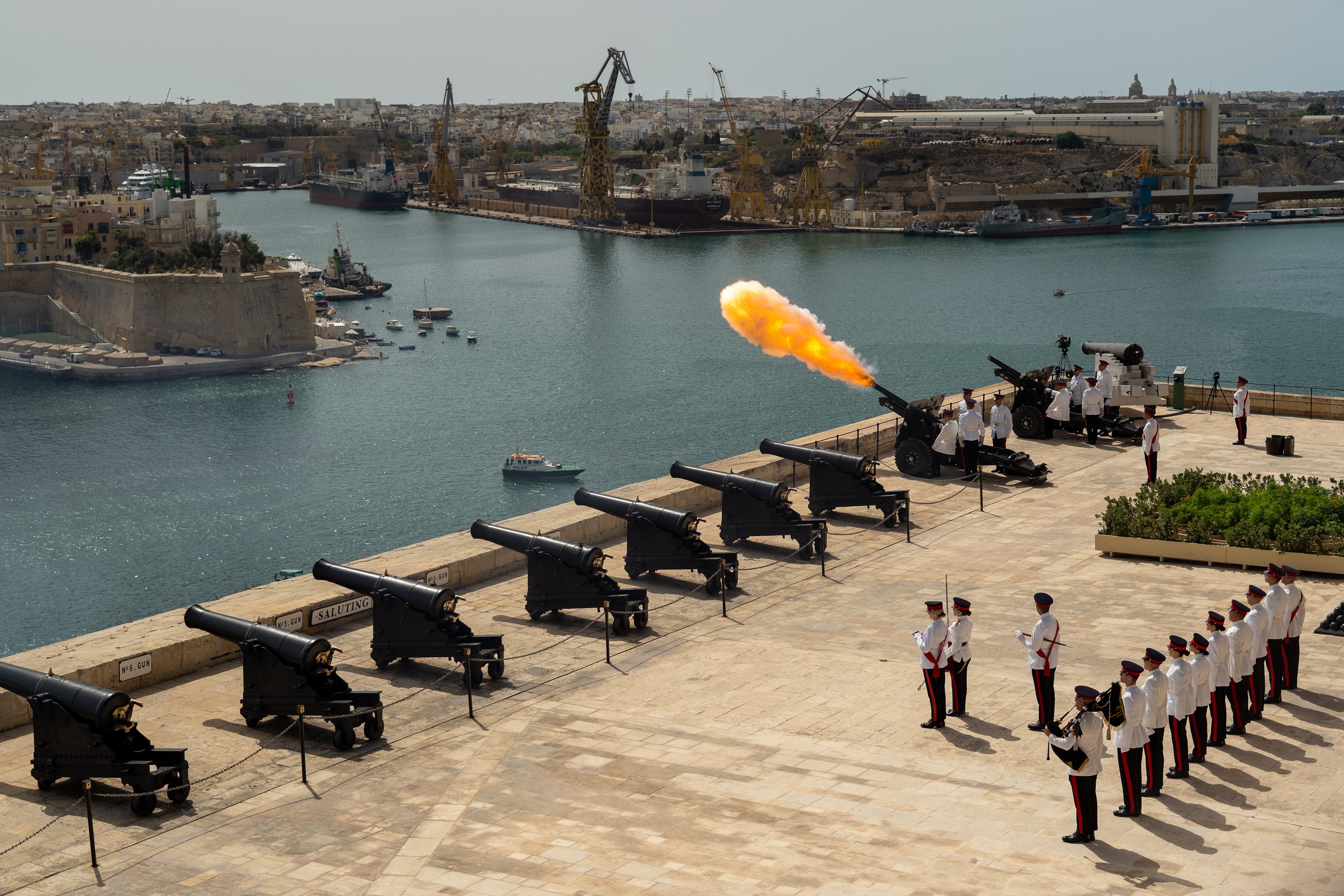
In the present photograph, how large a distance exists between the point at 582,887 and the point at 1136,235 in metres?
144

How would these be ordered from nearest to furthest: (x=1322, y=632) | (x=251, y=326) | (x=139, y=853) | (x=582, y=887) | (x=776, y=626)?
(x=582, y=887) → (x=139, y=853) → (x=1322, y=632) → (x=776, y=626) → (x=251, y=326)

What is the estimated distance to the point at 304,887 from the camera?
9.66 m

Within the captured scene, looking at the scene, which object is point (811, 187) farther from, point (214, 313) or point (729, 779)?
point (729, 779)

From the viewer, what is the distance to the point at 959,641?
1235 cm

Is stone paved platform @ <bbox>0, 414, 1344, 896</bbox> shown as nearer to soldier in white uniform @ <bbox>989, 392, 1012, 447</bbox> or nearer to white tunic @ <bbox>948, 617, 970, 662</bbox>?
white tunic @ <bbox>948, 617, 970, 662</bbox>

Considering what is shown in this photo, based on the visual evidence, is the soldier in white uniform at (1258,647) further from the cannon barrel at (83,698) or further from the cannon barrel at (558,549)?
the cannon barrel at (83,698)

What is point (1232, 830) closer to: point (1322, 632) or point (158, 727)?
point (1322, 632)

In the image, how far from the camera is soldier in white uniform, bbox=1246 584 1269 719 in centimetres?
1202

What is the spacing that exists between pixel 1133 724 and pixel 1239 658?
188cm


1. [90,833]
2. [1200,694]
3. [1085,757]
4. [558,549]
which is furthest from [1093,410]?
[90,833]

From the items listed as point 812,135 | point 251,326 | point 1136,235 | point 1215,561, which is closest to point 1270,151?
point 1136,235

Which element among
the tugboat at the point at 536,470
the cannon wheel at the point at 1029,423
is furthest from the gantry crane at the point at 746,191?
the cannon wheel at the point at 1029,423

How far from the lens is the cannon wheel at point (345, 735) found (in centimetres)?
1222

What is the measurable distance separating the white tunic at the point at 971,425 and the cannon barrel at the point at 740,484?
3935 mm
